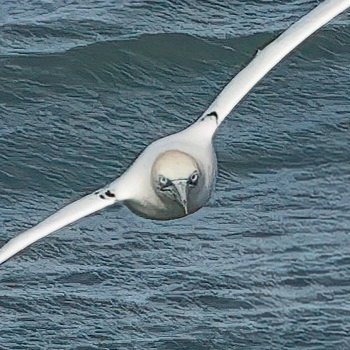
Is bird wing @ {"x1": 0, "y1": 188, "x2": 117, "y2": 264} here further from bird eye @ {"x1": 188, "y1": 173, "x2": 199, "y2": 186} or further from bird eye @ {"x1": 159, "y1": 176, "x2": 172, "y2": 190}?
bird eye @ {"x1": 188, "y1": 173, "x2": 199, "y2": 186}

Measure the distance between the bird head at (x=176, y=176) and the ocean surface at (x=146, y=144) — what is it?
106 inches

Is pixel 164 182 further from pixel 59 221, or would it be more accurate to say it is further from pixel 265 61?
pixel 265 61

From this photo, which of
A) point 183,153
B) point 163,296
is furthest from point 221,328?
point 183,153

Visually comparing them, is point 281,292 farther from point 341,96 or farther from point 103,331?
point 341,96

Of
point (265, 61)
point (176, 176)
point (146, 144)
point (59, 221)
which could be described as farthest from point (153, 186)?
point (146, 144)

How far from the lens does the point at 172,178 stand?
10.7 meters

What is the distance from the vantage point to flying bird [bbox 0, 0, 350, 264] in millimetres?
10711

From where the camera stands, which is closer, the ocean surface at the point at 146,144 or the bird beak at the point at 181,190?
the bird beak at the point at 181,190

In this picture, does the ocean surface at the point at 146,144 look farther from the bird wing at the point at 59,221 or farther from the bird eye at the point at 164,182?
the bird eye at the point at 164,182

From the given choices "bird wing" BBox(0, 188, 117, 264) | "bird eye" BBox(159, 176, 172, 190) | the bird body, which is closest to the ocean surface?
the bird body

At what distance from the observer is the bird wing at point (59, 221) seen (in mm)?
10672

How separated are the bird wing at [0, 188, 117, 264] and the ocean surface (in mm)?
2609

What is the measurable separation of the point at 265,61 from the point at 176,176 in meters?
1.11

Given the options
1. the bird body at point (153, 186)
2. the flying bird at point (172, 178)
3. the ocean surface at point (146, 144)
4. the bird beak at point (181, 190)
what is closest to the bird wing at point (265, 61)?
the flying bird at point (172, 178)
